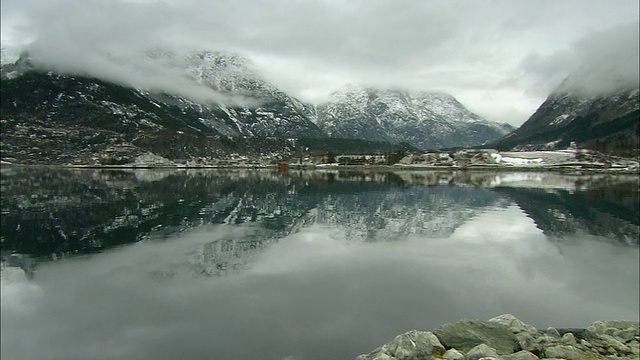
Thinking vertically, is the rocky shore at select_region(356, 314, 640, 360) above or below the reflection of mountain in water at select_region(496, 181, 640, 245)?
above

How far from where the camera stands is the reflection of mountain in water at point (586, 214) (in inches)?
1226

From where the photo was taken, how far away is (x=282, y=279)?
Result: 18250mm

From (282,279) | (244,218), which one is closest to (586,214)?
(244,218)

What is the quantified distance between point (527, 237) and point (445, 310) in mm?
17553

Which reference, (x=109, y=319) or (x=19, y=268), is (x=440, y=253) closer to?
(x=109, y=319)

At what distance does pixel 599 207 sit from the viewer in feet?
148

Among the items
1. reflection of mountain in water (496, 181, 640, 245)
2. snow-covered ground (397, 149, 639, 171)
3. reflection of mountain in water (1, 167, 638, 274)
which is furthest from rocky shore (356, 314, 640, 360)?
snow-covered ground (397, 149, 639, 171)

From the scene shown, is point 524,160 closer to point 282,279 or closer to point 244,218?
point 244,218

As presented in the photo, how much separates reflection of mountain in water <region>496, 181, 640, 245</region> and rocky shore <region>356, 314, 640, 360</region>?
63.2 ft

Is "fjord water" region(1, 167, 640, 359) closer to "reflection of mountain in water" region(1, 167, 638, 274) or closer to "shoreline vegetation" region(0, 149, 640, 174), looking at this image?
"reflection of mountain in water" region(1, 167, 638, 274)

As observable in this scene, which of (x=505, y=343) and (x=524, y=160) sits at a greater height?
(x=524, y=160)

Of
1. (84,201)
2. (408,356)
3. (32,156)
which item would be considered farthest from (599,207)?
(32,156)

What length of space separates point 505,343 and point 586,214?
35.5 meters

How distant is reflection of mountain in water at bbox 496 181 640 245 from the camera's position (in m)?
31.1
